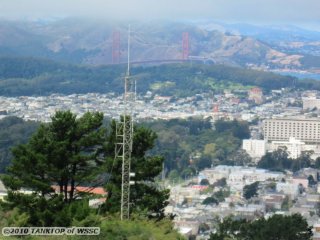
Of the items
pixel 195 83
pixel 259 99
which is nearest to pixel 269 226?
pixel 259 99

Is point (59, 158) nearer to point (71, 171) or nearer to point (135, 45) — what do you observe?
point (71, 171)

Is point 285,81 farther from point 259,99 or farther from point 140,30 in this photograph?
point 140,30

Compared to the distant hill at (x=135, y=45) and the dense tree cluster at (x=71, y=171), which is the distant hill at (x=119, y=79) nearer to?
the distant hill at (x=135, y=45)

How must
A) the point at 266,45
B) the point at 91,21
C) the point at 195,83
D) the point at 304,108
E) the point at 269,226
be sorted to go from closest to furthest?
the point at 269,226, the point at 304,108, the point at 195,83, the point at 266,45, the point at 91,21

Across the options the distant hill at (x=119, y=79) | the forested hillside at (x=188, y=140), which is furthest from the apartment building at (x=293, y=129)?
the distant hill at (x=119, y=79)

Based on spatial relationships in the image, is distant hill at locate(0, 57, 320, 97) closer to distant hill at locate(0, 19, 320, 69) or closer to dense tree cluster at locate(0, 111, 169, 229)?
distant hill at locate(0, 19, 320, 69)

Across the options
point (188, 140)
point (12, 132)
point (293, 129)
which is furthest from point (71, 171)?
point (293, 129)

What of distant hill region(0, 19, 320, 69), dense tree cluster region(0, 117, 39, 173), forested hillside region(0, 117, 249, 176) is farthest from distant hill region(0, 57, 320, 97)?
dense tree cluster region(0, 117, 39, 173)
